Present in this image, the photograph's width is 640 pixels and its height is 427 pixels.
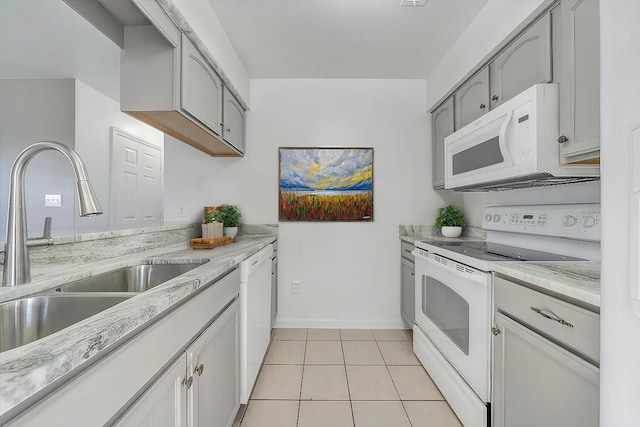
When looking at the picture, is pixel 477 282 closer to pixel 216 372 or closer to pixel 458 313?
pixel 458 313

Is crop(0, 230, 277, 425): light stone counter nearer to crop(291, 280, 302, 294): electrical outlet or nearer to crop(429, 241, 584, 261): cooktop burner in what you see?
crop(429, 241, 584, 261): cooktop burner

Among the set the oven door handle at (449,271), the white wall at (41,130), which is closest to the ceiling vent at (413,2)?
the oven door handle at (449,271)

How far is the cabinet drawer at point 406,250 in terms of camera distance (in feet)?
8.35

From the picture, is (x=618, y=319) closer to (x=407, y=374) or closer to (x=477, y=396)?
(x=477, y=396)

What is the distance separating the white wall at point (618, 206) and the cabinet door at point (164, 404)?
1.05m

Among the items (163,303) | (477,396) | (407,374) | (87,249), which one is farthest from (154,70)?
(407,374)

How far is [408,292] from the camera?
8.48 feet

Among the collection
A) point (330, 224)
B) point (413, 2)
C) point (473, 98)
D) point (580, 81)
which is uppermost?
point (413, 2)

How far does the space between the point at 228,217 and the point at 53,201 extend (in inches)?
66.3

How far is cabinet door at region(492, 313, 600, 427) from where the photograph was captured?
88 cm

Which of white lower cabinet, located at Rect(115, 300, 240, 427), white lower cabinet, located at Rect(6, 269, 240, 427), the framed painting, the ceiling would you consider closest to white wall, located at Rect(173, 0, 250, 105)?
the ceiling

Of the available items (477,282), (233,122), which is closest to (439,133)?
(477,282)

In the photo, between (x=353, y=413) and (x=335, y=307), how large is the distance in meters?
1.23

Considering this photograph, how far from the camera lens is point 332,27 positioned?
81.0 inches
